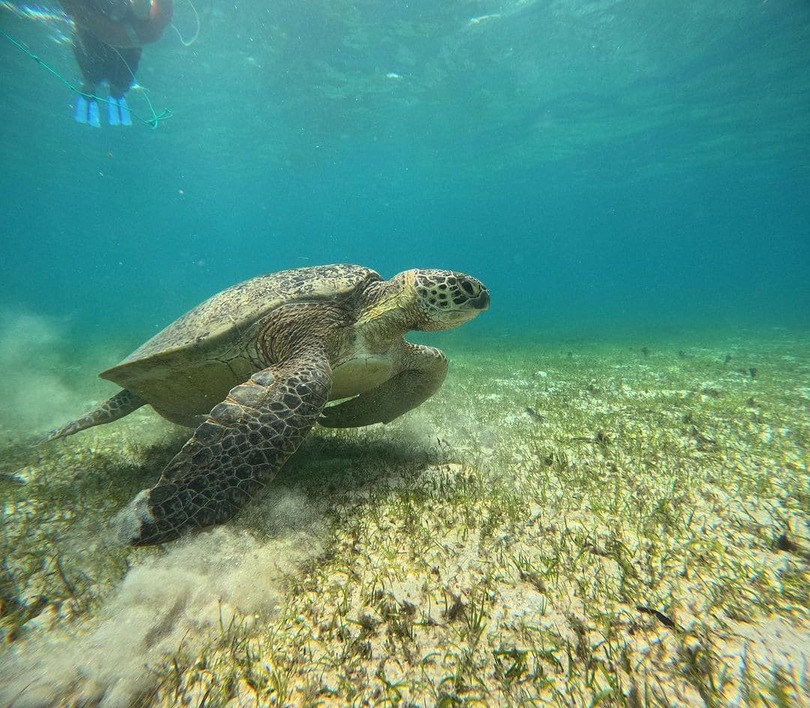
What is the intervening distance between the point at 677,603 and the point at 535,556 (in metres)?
0.63

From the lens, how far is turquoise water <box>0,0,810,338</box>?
1811cm

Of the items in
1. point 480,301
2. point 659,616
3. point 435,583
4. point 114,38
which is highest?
point 114,38

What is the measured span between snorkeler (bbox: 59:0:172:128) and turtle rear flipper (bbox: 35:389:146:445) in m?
10.9

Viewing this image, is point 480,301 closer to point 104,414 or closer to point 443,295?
point 443,295

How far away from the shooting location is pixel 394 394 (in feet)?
13.7

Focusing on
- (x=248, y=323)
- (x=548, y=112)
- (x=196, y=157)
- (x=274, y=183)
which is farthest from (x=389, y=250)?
(x=248, y=323)

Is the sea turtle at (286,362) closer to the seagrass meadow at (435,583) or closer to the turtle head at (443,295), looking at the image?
the turtle head at (443,295)

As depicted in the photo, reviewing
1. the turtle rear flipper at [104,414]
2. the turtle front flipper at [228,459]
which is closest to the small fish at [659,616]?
the turtle front flipper at [228,459]

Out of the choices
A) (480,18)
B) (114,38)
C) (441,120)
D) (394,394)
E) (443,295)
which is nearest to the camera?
(443,295)

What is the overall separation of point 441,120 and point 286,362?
1274 inches

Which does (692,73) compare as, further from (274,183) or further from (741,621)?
(274,183)

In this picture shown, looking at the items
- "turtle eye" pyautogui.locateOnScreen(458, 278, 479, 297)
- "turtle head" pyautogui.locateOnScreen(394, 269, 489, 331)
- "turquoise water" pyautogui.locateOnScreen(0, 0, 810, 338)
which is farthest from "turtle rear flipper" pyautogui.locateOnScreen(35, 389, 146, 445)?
"turquoise water" pyautogui.locateOnScreen(0, 0, 810, 338)

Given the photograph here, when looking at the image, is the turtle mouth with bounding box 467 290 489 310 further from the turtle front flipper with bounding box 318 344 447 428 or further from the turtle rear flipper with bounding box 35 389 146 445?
the turtle rear flipper with bounding box 35 389 146 445

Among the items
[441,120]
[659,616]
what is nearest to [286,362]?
[659,616]
